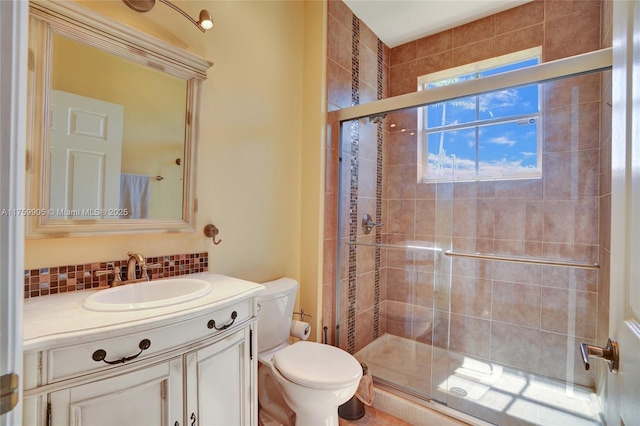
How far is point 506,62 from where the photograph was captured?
7.82 feet

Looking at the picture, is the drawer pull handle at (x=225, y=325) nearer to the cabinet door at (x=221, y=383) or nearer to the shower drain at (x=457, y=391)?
the cabinet door at (x=221, y=383)

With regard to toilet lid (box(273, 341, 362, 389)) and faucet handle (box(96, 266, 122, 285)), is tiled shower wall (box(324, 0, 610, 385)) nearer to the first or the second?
toilet lid (box(273, 341, 362, 389))

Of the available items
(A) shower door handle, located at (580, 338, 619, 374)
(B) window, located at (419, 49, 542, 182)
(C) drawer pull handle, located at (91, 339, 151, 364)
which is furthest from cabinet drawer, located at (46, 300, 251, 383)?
(B) window, located at (419, 49, 542, 182)

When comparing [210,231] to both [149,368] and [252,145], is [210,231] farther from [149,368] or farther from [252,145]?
[149,368]

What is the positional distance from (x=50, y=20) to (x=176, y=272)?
1.09m

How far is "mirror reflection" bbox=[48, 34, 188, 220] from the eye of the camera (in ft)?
3.58

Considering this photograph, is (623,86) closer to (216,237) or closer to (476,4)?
(216,237)

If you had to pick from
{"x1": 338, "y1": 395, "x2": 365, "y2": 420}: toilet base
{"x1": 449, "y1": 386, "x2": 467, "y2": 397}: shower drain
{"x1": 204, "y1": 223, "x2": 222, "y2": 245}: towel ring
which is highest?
{"x1": 204, "y1": 223, "x2": 222, "y2": 245}: towel ring

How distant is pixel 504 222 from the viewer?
87.4 inches

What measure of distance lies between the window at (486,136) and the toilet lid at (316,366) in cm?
154

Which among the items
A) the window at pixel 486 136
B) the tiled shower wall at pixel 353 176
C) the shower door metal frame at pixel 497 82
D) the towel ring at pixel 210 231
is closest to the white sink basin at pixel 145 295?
the towel ring at pixel 210 231

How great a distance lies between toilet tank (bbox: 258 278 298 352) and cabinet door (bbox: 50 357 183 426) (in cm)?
63

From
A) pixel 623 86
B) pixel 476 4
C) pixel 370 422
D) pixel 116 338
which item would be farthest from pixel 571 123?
pixel 116 338

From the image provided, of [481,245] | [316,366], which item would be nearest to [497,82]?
[481,245]
